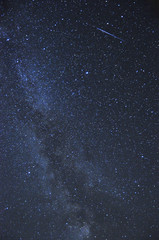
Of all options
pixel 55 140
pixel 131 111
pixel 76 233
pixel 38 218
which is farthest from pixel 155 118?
pixel 38 218

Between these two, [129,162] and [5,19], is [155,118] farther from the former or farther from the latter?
[5,19]

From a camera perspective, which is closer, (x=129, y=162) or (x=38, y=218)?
(x=129, y=162)

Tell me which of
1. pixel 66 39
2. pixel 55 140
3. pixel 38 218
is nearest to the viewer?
pixel 66 39

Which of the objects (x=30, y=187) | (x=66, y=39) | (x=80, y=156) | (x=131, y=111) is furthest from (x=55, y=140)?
(x=66, y=39)

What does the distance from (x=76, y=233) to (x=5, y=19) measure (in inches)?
56.2

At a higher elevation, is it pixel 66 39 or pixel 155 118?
pixel 66 39

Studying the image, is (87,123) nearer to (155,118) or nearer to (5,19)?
(155,118)

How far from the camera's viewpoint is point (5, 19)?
1114 millimetres

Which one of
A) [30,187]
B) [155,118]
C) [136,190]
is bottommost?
[30,187]

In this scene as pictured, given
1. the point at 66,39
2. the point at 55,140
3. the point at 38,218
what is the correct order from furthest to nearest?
the point at 38,218
the point at 55,140
the point at 66,39

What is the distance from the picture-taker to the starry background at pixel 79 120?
3.51ft

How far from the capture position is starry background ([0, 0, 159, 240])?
1068 millimetres

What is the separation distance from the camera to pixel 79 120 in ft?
3.87

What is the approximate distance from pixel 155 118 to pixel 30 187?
3.04 feet
